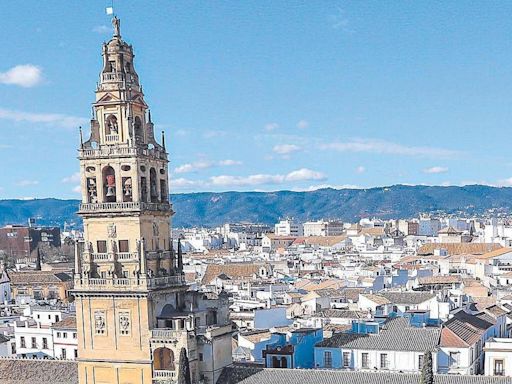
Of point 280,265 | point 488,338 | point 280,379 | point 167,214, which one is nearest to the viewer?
point 280,379

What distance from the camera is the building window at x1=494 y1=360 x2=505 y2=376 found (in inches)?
1908

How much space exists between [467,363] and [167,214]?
20.7m

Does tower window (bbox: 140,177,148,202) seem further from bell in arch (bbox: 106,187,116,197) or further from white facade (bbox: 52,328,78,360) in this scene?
white facade (bbox: 52,328,78,360)

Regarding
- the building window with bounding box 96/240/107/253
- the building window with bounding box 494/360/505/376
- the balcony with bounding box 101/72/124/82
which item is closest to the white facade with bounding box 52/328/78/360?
the building window with bounding box 96/240/107/253

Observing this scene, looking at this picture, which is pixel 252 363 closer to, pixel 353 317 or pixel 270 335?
pixel 270 335

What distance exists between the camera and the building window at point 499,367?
48.5 metres

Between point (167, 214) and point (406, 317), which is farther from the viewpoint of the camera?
point (406, 317)

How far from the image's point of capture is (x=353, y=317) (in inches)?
2435

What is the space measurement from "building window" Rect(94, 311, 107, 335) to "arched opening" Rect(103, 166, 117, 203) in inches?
248

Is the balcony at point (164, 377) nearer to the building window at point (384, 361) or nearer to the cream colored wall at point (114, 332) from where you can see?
the cream colored wall at point (114, 332)

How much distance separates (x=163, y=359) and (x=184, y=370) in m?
3.51

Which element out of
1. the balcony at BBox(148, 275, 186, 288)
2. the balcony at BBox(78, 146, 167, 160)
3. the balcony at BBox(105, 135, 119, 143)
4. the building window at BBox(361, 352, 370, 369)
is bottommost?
the building window at BBox(361, 352, 370, 369)

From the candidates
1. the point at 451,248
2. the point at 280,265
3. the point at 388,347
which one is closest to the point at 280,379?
the point at 388,347

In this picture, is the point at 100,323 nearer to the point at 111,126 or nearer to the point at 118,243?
the point at 118,243
